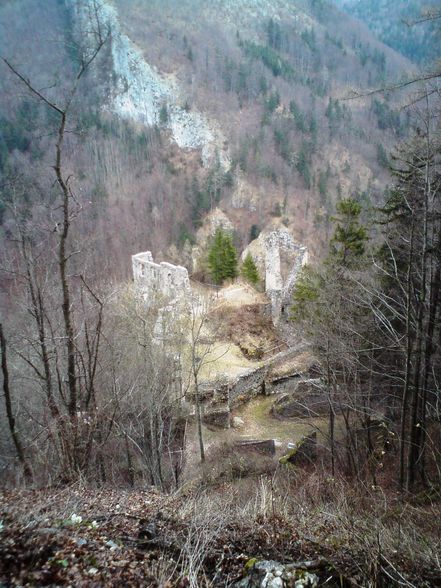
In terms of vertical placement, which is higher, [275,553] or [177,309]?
[177,309]

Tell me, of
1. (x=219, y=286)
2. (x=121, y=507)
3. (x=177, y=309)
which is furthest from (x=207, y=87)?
(x=121, y=507)

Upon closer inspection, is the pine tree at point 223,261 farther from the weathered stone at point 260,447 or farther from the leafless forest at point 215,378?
the weathered stone at point 260,447

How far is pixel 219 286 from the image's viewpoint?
35688 millimetres

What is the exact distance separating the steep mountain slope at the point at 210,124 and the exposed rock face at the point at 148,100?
26 cm

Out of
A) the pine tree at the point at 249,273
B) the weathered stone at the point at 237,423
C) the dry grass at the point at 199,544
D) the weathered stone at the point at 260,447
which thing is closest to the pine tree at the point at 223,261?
the pine tree at the point at 249,273

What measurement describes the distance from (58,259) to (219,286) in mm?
27932

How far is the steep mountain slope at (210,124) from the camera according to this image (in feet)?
195

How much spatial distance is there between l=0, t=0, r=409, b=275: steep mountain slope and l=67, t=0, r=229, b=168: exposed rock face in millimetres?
263

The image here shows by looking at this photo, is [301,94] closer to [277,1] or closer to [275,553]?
[277,1]

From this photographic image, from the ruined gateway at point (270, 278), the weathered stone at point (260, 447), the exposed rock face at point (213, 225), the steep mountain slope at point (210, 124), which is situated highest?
the steep mountain slope at point (210, 124)

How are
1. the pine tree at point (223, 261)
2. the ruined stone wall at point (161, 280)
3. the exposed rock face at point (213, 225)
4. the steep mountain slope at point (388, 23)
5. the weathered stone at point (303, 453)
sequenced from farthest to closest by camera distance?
the steep mountain slope at point (388, 23) → the exposed rock face at point (213, 225) → the pine tree at point (223, 261) → the ruined stone wall at point (161, 280) → the weathered stone at point (303, 453)

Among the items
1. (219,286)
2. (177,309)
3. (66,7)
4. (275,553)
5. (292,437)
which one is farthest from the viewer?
(66,7)

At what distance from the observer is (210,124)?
80000 millimetres

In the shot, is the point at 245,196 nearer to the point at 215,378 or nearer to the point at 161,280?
the point at 161,280
